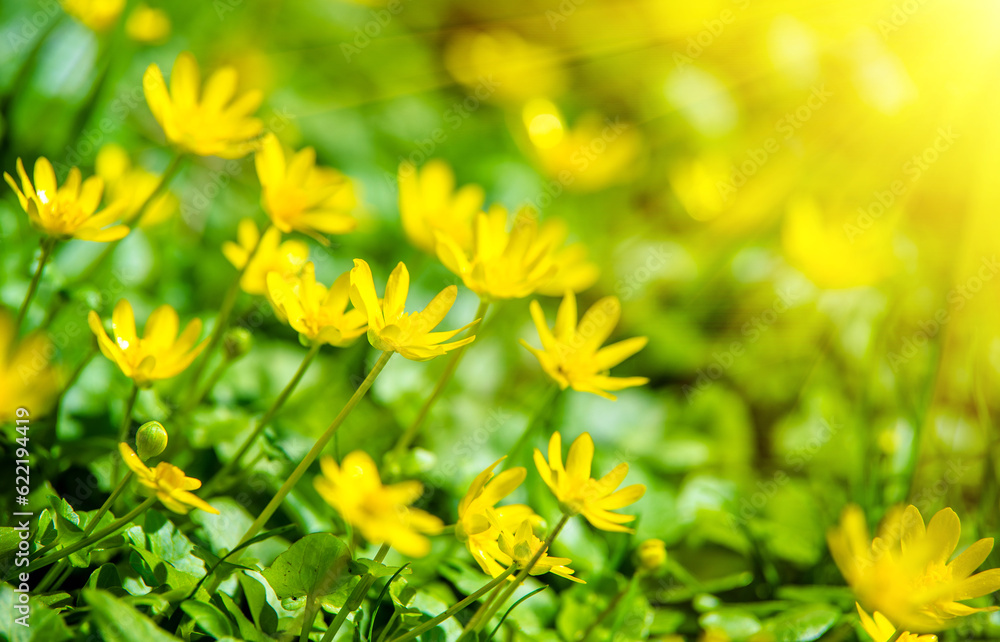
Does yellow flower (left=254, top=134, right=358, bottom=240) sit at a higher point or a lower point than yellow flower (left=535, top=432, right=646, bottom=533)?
higher

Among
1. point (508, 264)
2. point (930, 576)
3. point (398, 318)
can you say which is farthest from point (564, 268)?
point (930, 576)

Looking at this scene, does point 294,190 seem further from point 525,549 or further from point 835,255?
point 835,255

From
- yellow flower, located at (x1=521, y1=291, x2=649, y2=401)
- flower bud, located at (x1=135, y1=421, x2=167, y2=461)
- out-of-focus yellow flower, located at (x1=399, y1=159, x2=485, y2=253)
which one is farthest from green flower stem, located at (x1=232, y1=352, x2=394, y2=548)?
out-of-focus yellow flower, located at (x1=399, y1=159, x2=485, y2=253)

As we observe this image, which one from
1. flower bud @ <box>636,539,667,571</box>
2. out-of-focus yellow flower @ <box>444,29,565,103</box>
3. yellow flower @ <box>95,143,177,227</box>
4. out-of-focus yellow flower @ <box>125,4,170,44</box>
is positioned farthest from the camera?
out-of-focus yellow flower @ <box>444,29,565,103</box>

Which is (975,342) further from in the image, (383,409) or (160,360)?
(160,360)

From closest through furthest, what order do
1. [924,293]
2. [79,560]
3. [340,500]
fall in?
[340,500] < [79,560] < [924,293]

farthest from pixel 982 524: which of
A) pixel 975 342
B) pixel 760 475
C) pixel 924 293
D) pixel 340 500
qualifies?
pixel 340 500

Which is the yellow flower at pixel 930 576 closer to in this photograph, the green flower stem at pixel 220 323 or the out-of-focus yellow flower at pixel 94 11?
the green flower stem at pixel 220 323

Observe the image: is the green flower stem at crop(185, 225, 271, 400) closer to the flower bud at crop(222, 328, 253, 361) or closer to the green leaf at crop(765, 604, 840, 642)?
the flower bud at crop(222, 328, 253, 361)
